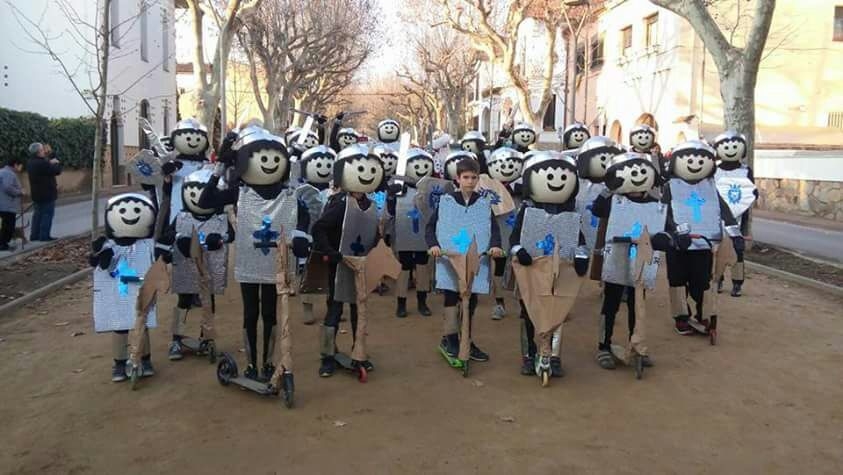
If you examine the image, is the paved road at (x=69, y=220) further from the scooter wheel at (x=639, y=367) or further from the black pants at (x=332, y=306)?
the scooter wheel at (x=639, y=367)

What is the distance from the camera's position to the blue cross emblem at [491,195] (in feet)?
20.8

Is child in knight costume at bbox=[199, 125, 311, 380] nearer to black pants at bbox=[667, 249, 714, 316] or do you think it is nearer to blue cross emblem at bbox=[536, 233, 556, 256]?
blue cross emblem at bbox=[536, 233, 556, 256]

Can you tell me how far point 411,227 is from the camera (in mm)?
8219

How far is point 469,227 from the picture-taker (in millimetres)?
6160

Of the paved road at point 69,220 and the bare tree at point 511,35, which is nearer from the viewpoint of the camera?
the paved road at point 69,220

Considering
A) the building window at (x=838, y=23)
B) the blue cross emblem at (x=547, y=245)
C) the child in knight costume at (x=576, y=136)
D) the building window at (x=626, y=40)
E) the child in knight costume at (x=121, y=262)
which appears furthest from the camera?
the building window at (x=626, y=40)

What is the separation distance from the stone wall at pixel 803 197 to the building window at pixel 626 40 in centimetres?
1080

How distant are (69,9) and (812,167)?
20997 mm

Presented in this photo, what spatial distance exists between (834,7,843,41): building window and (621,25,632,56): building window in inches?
287

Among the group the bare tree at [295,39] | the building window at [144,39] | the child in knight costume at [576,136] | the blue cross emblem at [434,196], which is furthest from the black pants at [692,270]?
the building window at [144,39]

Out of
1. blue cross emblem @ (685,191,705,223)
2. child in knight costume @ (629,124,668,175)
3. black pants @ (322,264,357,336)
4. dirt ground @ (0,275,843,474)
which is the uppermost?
child in knight costume @ (629,124,668,175)

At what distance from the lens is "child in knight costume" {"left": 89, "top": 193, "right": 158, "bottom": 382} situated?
567cm

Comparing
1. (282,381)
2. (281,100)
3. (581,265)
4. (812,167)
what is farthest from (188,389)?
(281,100)

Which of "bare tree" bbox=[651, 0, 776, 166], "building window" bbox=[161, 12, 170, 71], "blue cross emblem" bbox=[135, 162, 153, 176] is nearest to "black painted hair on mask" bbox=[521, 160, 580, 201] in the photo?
"blue cross emblem" bbox=[135, 162, 153, 176]
